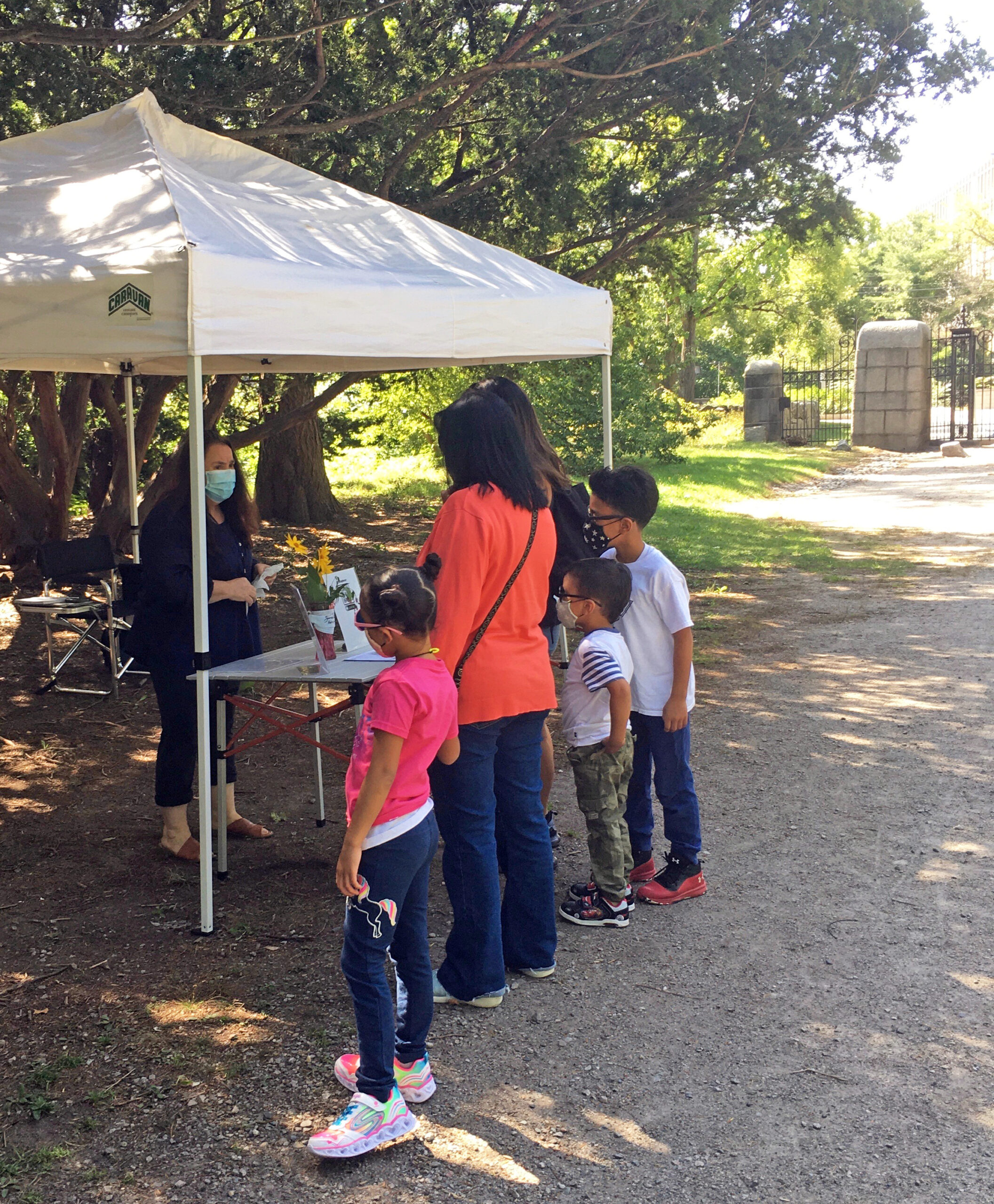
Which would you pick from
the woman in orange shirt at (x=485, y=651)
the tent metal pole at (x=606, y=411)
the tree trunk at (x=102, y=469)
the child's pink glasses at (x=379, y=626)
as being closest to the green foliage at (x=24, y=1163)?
the woman in orange shirt at (x=485, y=651)

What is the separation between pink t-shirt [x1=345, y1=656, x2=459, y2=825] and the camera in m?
3.00

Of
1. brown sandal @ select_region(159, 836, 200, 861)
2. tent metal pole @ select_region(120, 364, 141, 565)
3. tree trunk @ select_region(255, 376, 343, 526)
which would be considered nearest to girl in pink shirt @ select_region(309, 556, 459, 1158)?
brown sandal @ select_region(159, 836, 200, 861)

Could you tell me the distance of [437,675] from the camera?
3115 millimetres

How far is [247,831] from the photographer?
5395 millimetres

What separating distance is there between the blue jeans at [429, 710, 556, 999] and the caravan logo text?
5.84 ft

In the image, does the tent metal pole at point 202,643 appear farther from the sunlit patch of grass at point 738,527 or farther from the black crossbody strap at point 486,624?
the sunlit patch of grass at point 738,527

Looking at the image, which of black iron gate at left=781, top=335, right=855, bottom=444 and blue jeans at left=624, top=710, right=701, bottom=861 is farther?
black iron gate at left=781, top=335, right=855, bottom=444

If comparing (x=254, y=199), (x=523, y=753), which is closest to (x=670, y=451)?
(x=254, y=199)

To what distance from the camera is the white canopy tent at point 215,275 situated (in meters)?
4.03

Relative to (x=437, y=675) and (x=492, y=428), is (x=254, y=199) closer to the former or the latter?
(x=492, y=428)

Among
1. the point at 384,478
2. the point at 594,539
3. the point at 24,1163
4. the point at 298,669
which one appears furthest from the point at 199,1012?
the point at 384,478

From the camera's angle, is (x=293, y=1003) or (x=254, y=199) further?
(x=254, y=199)

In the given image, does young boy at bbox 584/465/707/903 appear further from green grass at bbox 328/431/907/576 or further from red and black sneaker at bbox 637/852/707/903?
green grass at bbox 328/431/907/576

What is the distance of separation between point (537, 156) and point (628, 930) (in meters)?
7.54
